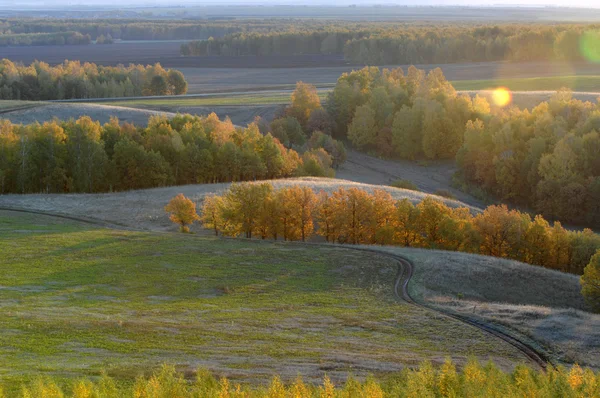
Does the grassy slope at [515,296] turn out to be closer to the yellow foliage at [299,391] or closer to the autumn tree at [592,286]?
the autumn tree at [592,286]

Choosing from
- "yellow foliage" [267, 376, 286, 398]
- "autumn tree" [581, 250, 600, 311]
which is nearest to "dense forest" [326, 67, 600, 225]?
"autumn tree" [581, 250, 600, 311]

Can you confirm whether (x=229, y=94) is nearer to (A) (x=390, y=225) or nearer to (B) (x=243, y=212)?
(B) (x=243, y=212)

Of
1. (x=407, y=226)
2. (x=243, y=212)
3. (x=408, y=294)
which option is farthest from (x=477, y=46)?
(x=408, y=294)

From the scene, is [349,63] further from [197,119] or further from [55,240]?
[55,240]

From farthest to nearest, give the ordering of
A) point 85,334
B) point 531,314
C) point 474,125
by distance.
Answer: point 474,125 < point 531,314 < point 85,334

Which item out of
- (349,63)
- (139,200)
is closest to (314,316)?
(139,200)

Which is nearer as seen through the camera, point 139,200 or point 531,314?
point 531,314

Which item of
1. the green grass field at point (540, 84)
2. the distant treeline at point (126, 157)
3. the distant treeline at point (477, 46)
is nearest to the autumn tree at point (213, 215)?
the distant treeline at point (126, 157)
